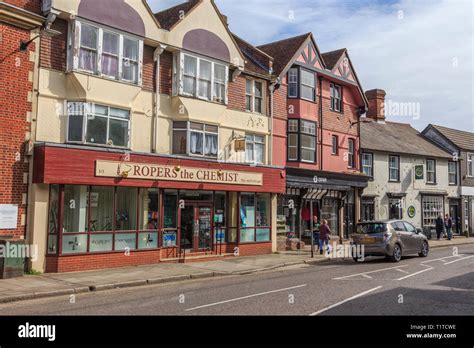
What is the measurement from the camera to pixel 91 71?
16094mm

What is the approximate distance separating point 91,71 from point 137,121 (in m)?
2.55

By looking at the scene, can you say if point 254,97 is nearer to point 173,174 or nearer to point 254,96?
point 254,96

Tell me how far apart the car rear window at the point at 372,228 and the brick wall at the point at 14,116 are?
1276 cm

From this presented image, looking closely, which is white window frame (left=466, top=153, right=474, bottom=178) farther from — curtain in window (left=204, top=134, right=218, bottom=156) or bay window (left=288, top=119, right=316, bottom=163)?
curtain in window (left=204, top=134, right=218, bottom=156)

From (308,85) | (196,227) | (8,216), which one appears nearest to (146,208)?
(196,227)

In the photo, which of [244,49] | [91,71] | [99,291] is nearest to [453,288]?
[99,291]

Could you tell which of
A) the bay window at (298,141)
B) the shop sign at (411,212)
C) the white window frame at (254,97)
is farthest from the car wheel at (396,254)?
the shop sign at (411,212)

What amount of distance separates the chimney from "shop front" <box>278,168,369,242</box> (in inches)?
369

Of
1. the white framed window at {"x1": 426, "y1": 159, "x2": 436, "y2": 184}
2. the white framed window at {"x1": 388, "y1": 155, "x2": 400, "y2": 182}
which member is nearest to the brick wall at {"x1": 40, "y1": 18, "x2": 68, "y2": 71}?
the white framed window at {"x1": 388, "y1": 155, "x2": 400, "y2": 182}

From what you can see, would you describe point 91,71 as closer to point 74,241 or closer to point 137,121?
point 137,121

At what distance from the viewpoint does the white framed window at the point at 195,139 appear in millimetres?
18922

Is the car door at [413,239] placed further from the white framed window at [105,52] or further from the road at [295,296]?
the white framed window at [105,52]

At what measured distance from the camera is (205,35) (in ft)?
65.4

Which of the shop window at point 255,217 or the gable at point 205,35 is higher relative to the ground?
the gable at point 205,35
